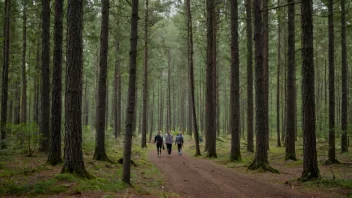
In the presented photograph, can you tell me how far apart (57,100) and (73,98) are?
8.96 feet

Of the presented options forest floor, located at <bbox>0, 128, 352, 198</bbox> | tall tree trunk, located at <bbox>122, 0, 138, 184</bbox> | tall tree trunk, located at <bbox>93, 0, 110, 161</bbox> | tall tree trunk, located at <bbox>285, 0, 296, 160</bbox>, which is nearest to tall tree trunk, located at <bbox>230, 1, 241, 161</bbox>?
forest floor, located at <bbox>0, 128, 352, 198</bbox>

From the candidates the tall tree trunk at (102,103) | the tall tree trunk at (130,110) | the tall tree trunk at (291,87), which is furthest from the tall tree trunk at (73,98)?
the tall tree trunk at (291,87)

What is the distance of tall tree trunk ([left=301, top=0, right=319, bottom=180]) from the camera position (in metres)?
8.42

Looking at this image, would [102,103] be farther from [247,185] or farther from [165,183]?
[247,185]

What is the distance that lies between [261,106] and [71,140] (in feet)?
24.2

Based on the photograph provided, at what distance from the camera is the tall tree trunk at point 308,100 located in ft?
27.6

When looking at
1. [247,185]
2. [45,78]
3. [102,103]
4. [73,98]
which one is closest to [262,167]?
[247,185]

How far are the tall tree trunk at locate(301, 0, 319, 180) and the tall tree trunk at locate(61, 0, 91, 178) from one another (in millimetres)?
6817

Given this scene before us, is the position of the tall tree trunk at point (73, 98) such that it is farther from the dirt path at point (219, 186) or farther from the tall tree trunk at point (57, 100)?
the dirt path at point (219, 186)

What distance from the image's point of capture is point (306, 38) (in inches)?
336

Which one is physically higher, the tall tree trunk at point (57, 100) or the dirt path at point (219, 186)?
the tall tree trunk at point (57, 100)

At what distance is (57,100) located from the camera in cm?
942

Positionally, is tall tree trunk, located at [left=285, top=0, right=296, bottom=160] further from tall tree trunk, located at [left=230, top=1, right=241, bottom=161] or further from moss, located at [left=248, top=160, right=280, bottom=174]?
moss, located at [left=248, top=160, right=280, bottom=174]

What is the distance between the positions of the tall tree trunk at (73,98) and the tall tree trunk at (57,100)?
2.24 metres
